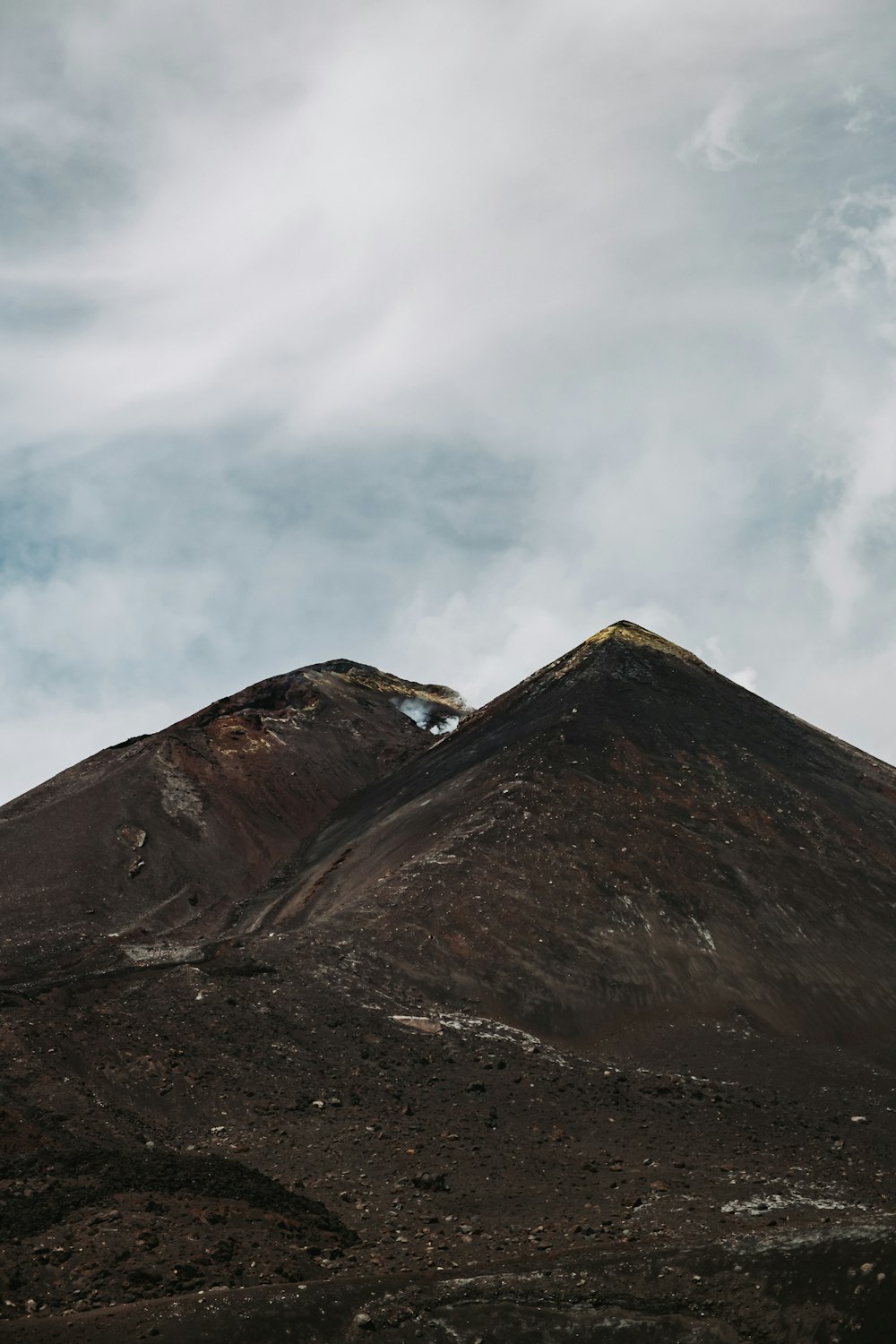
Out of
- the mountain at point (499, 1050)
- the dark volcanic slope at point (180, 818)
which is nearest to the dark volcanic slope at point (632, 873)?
the mountain at point (499, 1050)

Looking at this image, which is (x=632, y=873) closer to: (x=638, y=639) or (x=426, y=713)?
(x=638, y=639)

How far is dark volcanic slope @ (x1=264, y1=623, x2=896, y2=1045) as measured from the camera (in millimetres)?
27953

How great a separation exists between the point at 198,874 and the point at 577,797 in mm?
22761

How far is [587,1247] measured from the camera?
14836 millimetres

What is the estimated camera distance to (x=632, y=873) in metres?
32.4

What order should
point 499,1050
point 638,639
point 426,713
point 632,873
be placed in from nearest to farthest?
point 499,1050
point 632,873
point 638,639
point 426,713

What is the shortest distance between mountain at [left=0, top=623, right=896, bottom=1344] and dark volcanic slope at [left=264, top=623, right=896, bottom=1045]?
128mm

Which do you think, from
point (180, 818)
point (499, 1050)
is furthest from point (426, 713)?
point (499, 1050)

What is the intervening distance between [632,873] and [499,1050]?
9921mm

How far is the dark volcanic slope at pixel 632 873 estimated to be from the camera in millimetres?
27953

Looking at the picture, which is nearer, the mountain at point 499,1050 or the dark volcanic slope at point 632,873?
the mountain at point 499,1050

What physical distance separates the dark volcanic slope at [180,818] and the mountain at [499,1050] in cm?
34

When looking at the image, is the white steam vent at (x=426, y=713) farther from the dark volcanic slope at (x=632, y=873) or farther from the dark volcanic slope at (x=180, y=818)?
the dark volcanic slope at (x=632, y=873)

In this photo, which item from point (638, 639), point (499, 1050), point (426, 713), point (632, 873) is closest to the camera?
point (499, 1050)
